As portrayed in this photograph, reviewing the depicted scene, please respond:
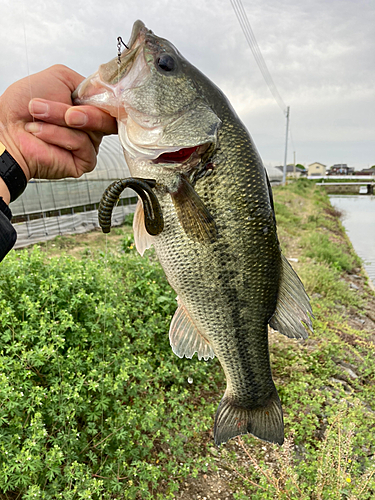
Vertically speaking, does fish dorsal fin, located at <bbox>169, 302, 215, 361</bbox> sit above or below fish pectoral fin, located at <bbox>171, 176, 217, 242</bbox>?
below

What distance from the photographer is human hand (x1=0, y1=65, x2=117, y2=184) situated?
160 cm

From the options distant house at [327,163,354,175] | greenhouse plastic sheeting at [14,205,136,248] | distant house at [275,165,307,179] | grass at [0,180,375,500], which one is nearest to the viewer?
grass at [0,180,375,500]

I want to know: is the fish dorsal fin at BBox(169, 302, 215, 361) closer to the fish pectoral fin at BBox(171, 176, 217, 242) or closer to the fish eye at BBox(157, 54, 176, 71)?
the fish pectoral fin at BBox(171, 176, 217, 242)

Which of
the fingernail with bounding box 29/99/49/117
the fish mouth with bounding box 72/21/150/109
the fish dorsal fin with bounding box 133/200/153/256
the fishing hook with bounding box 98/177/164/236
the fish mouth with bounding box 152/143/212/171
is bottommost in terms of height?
the fish dorsal fin with bounding box 133/200/153/256

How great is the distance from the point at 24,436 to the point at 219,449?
2065mm

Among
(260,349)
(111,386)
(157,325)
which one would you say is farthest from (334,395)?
(260,349)

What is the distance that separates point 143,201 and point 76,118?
0.49m

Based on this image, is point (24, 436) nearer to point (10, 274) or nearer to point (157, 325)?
point (10, 274)

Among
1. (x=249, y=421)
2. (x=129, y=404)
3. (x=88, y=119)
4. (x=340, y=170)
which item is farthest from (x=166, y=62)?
(x=340, y=170)

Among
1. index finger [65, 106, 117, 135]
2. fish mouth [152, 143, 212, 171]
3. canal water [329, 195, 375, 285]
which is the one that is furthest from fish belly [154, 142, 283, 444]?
canal water [329, 195, 375, 285]

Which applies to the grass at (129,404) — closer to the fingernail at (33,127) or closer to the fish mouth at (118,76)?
the fingernail at (33,127)

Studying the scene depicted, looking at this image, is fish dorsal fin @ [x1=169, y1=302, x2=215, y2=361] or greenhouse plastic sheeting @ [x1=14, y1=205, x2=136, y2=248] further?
greenhouse plastic sheeting @ [x1=14, y1=205, x2=136, y2=248]

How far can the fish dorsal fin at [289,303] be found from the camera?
1.77 meters

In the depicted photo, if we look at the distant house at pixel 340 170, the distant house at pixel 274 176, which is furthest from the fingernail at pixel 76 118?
the distant house at pixel 340 170
